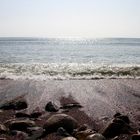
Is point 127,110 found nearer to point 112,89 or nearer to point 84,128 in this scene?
point 84,128

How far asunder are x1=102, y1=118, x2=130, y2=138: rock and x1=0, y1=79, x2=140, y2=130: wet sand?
0.74 meters

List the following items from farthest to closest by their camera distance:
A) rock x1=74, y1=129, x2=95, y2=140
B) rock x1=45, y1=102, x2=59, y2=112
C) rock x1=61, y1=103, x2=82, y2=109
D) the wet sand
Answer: rock x1=61, y1=103, x2=82, y2=109 < rock x1=45, y1=102, x2=59, y2=112 < the wet sand < rock x1=74, y1=129, x2=95, y2=140

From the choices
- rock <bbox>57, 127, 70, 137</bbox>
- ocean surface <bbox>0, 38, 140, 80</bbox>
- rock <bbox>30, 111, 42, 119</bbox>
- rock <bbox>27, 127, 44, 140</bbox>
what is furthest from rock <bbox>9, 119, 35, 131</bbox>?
ocean surface <bbox>0, 38, 140, 80</bbox>

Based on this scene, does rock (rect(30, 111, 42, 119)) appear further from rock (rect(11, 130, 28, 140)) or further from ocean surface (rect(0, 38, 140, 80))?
ocean surface (rect(0, 38, 140, 80))

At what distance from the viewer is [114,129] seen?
6492 mm

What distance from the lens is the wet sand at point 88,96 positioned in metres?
8.58

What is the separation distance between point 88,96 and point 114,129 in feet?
15.8

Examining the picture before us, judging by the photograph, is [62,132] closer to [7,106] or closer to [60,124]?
[60,124]

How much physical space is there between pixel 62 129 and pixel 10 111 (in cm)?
282

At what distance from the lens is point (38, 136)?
6328 millimetres

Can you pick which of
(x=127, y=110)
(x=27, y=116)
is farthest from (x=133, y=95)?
(x=27, y=116)

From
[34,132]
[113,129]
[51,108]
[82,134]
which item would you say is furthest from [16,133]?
[51,108]

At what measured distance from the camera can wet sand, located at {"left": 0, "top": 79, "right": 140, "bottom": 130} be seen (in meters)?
8.58

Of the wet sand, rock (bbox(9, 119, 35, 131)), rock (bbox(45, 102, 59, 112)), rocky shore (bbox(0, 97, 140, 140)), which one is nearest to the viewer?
rocky shore (bbox(0, 97, 140, 140))
